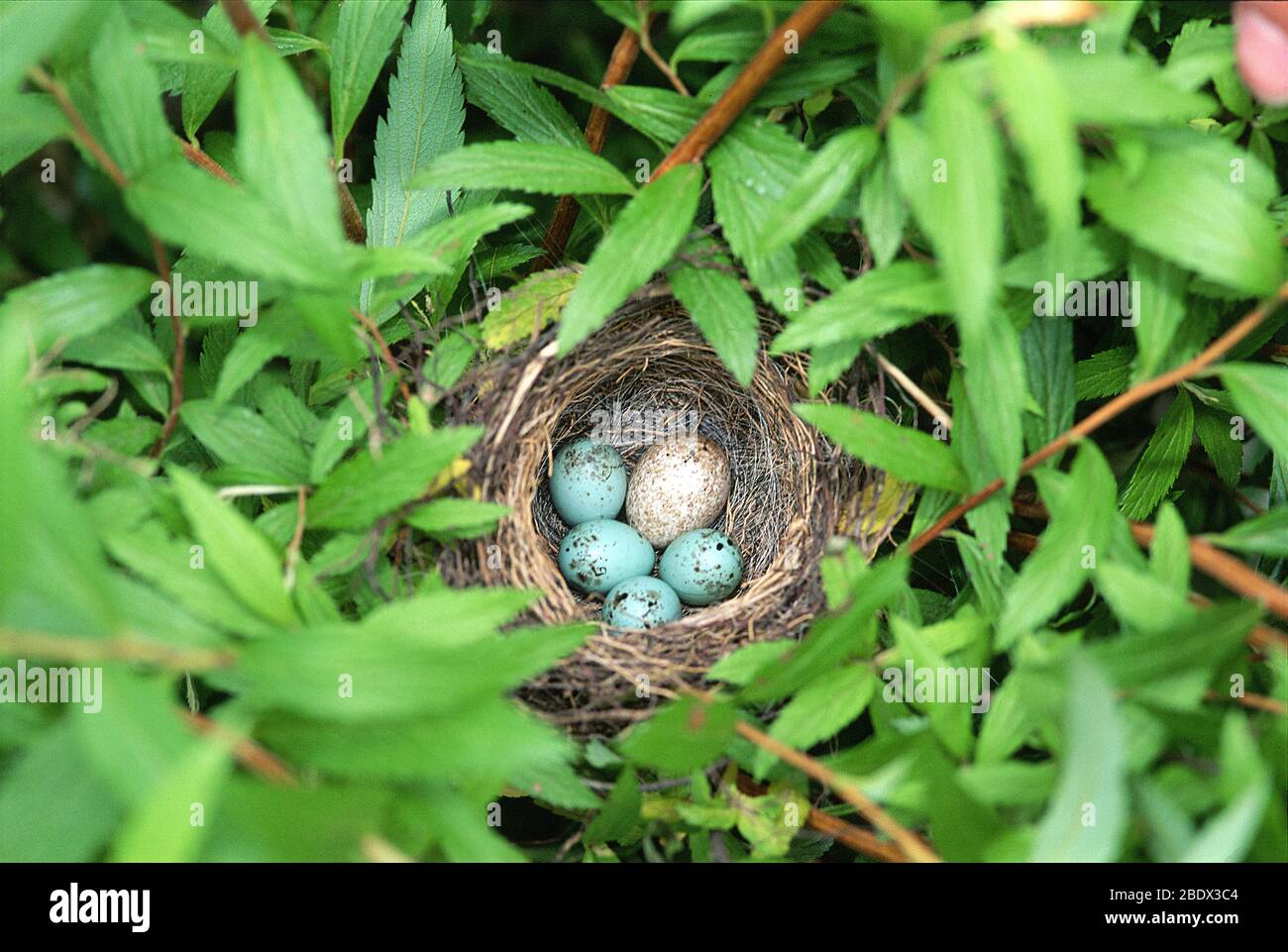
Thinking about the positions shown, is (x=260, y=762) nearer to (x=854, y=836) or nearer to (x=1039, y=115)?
(x=854, y=836)

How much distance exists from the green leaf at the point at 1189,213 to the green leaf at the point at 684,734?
1.73ft

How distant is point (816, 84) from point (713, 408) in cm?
68

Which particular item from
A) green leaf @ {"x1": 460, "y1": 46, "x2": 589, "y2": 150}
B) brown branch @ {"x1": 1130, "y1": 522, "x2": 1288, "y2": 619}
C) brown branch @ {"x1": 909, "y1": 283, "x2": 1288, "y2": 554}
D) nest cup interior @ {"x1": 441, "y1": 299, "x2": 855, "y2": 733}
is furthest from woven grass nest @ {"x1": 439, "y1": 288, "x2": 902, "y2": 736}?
brown branch @ {"x1": 1130, "y1": 522, "x2": 1288, "y2": 619}

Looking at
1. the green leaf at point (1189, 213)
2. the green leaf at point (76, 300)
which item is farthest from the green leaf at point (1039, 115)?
the green leaf at point (76, 300)

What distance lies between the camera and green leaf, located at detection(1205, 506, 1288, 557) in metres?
0.89

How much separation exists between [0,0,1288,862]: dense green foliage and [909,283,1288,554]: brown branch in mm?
16

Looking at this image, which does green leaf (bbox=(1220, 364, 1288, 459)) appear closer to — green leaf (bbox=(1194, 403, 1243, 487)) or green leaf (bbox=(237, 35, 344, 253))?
green leaf (bbox=(1194, 403, 1243, 487))

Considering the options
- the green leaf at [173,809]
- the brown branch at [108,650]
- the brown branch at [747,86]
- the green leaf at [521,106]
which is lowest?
the green leaf at [173,809]

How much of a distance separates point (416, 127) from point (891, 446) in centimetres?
66

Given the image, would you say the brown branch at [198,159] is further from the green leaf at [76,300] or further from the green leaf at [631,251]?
the green leaf at [631,251]

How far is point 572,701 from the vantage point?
1.10 meters

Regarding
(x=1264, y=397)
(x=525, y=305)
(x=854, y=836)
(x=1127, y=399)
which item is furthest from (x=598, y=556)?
(x=1264, y=397)

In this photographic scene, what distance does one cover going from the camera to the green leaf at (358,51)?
1.10m
